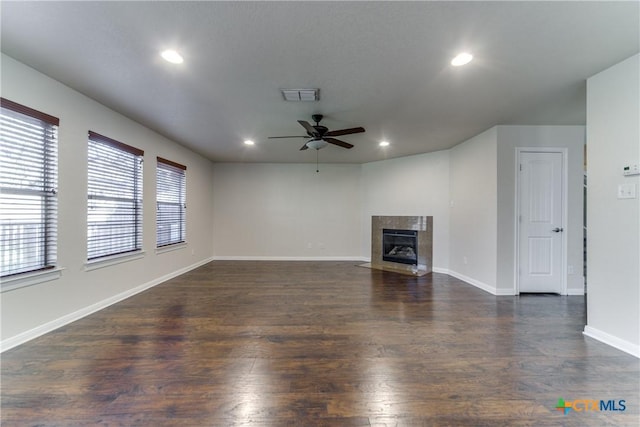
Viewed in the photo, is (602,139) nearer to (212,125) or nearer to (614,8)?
(614,8)

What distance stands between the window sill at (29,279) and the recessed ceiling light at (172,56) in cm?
230

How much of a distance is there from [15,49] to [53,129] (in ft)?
2.40

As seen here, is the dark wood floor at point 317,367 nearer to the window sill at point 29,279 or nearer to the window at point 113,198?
the window sill at point 29,279

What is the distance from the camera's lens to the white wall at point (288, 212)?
6.50m

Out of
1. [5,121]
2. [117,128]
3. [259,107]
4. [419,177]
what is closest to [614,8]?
[259,107]

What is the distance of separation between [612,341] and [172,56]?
457 centimetres

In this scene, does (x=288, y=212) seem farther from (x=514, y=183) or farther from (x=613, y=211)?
→ (x=613, y=211)

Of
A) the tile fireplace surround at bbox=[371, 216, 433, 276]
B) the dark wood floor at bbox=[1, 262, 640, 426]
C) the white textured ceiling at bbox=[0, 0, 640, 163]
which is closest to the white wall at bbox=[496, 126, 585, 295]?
the white textured ceiling at bbox=[0, 0, 640, 163]

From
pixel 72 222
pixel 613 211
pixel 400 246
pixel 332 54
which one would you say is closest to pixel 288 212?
pixel 400 246

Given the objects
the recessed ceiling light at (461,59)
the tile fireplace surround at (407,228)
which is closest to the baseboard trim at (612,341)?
the tile fireplace surround at (407,228)

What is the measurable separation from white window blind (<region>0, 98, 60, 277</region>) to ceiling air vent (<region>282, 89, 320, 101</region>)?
2.34 m

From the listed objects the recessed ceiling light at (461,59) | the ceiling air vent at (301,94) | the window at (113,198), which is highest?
the recessed ceiling light at (461,59)

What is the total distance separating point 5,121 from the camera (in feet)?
7.13

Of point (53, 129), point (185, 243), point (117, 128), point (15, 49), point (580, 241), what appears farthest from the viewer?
point (185, 243)
